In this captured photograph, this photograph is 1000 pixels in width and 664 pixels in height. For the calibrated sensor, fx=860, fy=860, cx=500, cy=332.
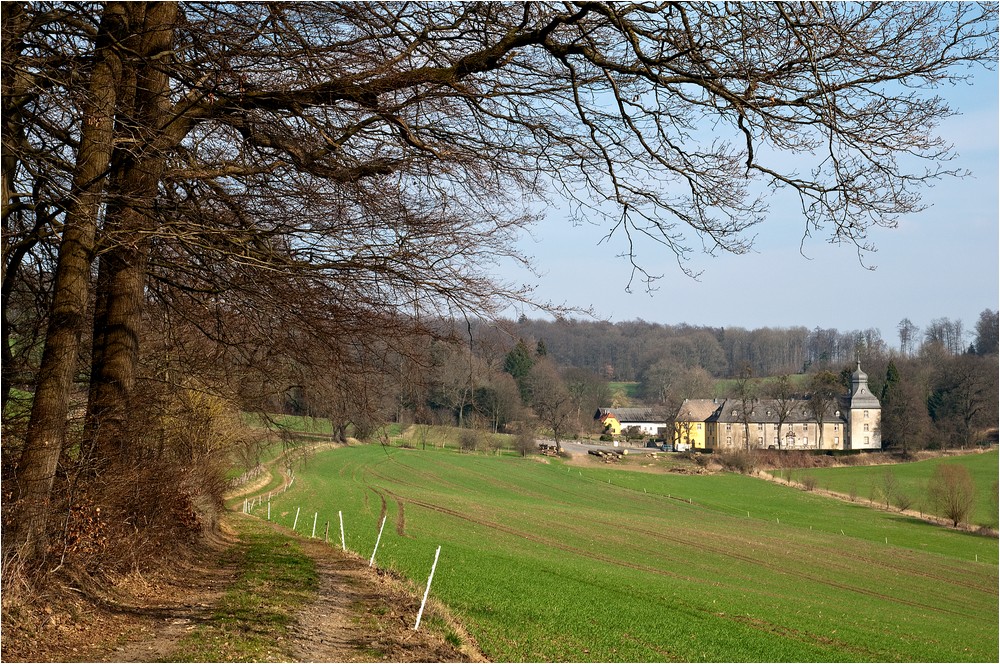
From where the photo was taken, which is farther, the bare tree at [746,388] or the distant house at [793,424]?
the distant house at [793,424]

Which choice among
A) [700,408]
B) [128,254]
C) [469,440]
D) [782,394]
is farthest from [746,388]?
[128,254]

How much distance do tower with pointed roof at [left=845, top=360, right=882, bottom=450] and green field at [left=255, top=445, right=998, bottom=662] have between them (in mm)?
40085

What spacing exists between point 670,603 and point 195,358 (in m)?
11.8

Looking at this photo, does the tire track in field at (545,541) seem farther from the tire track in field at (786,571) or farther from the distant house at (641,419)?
the distant house at (641,419)

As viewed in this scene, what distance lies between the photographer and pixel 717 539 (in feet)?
127

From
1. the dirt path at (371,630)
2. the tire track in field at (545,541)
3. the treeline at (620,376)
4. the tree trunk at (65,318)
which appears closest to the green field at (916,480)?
the treeline at (620,376)

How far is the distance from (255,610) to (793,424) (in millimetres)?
102425

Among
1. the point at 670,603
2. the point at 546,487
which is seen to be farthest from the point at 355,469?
the point at 670,603

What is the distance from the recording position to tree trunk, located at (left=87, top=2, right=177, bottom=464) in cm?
798

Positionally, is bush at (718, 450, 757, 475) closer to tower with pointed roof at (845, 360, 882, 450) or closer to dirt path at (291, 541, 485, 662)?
tower with pointed roof at (845, 360, 882, 450)

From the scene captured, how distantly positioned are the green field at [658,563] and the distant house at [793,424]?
37.4 meters

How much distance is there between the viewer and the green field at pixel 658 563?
14.5m

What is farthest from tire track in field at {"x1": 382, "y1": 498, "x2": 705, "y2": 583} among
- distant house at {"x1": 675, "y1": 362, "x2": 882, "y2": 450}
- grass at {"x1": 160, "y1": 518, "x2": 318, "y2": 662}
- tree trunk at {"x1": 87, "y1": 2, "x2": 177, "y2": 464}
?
distant house at {"x1": 675, "y1": 362, "x2": 882, "y2": 450}

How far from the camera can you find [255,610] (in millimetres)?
9203
